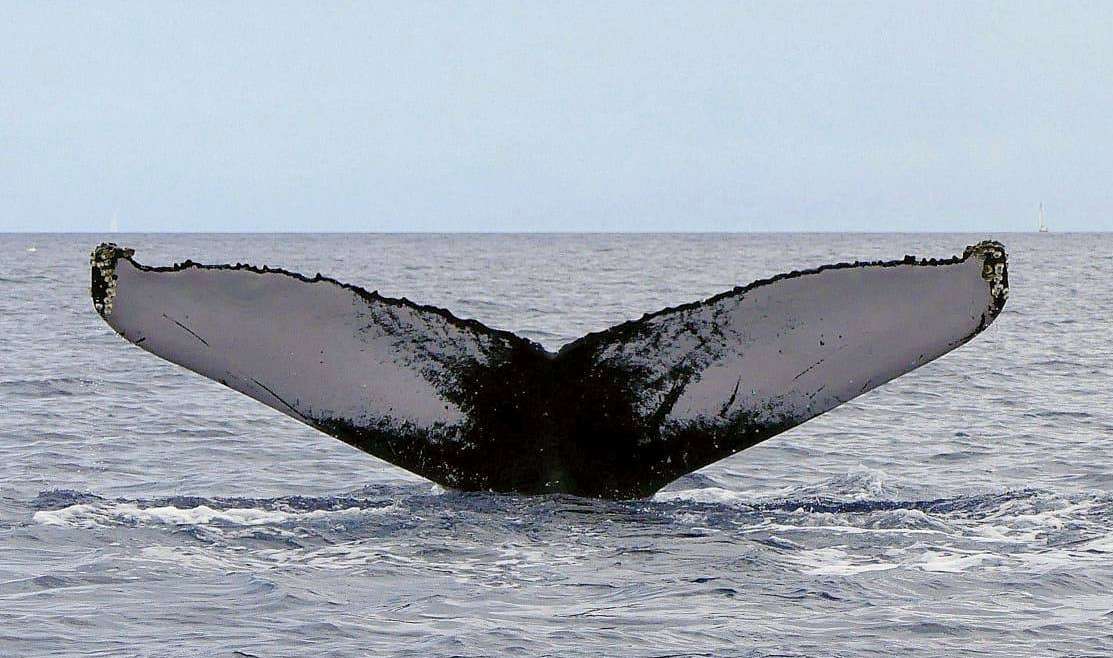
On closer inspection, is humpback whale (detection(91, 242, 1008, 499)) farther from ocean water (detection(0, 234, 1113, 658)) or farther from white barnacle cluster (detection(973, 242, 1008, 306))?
ocean water (detection(0, 234, 1113, 658))

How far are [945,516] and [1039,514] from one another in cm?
51

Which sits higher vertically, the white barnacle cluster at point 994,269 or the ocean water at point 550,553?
the white barnacle cluster at point 994,269

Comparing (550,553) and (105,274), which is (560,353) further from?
(105,274)

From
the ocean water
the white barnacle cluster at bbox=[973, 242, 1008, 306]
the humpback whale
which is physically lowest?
the ocean water

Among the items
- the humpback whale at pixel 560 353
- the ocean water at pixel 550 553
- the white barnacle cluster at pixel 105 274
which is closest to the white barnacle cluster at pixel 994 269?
the humpback whale at pixel 560 353

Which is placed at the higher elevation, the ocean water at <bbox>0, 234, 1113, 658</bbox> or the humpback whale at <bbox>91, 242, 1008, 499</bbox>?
the humpback whale at <bbox>91, 242, 1008, 499</bbox>

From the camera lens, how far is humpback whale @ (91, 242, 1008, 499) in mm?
5383

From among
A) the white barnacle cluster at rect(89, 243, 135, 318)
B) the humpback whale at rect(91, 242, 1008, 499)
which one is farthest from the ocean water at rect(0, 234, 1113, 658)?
the white barnacle cluster at rect(89, 243, 135, 318)

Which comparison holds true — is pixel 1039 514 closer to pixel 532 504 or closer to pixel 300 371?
pixel 532 504

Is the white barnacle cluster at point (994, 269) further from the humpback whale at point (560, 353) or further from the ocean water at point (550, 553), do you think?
the ocean water at point (550, 553)

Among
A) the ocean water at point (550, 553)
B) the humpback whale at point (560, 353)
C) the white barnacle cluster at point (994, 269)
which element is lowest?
the ocean water at point (550, 553)

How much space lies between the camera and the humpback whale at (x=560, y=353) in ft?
17.7

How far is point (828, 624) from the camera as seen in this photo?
5.27m

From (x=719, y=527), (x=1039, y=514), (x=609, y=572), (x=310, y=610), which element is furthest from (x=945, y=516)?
(x=310, y=610)
